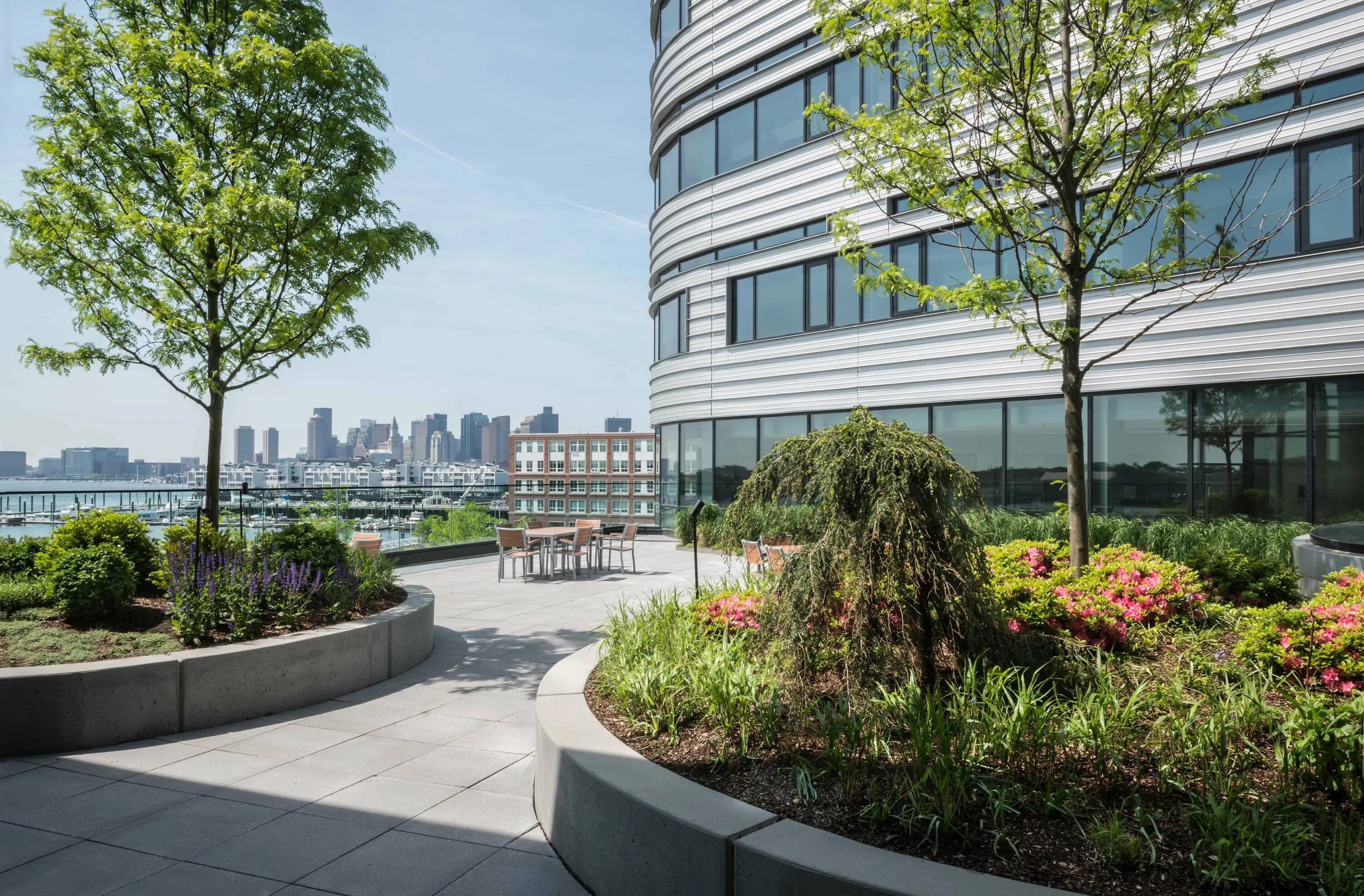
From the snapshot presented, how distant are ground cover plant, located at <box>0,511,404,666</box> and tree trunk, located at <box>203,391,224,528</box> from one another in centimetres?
69

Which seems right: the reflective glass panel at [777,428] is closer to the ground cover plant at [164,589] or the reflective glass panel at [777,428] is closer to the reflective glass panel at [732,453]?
the reflective glass panel at [732,453]

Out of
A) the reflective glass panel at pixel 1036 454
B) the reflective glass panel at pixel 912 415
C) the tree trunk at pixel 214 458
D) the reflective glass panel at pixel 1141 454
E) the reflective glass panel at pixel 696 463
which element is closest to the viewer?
the tree trunk at pixel 214 458

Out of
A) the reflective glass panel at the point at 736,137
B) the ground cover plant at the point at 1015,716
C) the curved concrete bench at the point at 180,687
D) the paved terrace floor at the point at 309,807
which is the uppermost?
the reflective glass panel at the point at 736,137

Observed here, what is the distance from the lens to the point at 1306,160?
35.8 ft

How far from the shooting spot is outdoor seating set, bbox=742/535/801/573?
515 centimetres

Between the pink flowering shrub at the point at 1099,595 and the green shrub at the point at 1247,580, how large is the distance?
321 mm

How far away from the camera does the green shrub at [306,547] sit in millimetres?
7062

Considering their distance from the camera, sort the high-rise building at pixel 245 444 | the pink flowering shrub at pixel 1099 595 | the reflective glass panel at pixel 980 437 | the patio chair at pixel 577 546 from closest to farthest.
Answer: the pink flowering shrub at pixel 1099 595, the patio chair at pixel 577 546, the reflective glass panel at pixel 980 437, the high-rise building at pixel 245 444

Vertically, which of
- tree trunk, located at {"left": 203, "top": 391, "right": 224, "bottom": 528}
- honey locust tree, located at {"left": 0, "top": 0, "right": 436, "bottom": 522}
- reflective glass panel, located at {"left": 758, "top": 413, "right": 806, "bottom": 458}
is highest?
honey locust tree, located at {"left": 0, "top": 0, "right": 436, "bottom": 522}

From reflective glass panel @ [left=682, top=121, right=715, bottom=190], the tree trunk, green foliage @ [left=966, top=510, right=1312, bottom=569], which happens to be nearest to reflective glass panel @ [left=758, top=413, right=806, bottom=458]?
green foliage @ [left=966, top=510, right=1312, bottom=569]

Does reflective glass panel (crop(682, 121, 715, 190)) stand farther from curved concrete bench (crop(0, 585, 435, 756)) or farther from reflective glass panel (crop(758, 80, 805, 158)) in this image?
curved concrete bench (crop(0, 585, 435, 756))

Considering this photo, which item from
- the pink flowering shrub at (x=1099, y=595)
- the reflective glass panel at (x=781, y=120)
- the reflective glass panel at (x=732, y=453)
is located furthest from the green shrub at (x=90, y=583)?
the reflective glass panel at (x=781, y=120)

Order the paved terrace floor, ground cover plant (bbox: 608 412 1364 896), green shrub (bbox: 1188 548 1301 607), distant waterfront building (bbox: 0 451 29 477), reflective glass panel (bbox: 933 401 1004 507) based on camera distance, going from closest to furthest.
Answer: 1. ground cover plant (bbox: 608 412 1364 896)
2. the paved terrace floor
3. green shrub (bbox: 1188 548 1301 607)
4. reflective glass panel (bbox: 933 401 1004 507)
5. distant waterfront building (bbox: 0 451 29 477)

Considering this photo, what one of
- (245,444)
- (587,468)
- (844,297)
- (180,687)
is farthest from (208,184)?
(245,444)
